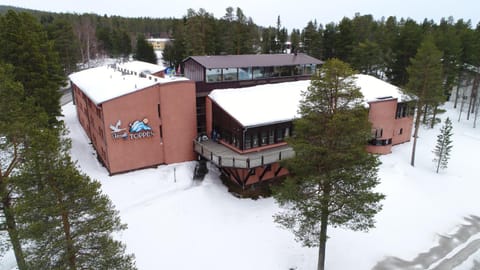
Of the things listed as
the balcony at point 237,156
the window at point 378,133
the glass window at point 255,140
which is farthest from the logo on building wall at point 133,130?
the window at point 378,133

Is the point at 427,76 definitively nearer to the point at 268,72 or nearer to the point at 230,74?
the point at 268,72

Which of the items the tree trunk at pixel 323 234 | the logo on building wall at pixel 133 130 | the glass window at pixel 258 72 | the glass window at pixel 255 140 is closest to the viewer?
the tree trunk at pixel 323 234

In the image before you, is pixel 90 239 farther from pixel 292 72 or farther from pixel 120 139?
pixel 292 72

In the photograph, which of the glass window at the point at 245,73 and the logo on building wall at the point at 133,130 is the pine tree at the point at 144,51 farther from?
the logo on building wall at the point at 133,130

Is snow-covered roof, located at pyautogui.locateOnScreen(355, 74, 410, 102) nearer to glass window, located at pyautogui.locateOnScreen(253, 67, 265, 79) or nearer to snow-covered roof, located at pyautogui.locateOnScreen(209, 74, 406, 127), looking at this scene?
snow-covered roof, located at pyautogui.locateOnScreen(209, 74, 406, 127)

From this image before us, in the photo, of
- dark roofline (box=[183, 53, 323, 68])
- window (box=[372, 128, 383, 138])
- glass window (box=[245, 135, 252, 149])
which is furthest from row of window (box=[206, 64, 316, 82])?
window (box=[372, 128, 383, 138])

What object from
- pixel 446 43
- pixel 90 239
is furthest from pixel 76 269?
pixel 446 43
